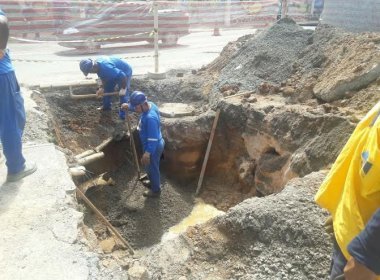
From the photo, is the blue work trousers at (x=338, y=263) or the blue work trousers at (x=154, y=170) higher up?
the blue work trousers at (x=338, y=263)

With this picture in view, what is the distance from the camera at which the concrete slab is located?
8.67 feet

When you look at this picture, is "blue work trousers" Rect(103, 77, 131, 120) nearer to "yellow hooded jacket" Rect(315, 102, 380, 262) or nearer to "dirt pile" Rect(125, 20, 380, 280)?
"dirt pile" Rect(125, 20, 380, 280)

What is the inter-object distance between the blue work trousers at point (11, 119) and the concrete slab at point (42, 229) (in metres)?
0.28

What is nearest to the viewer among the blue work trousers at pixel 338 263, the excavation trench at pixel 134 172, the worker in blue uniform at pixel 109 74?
the blue work trousers at pixel 338 263

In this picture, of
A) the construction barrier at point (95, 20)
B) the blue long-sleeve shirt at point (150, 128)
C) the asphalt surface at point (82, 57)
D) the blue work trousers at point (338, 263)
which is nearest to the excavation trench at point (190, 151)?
the blue long-sleeve shirt at point (150, 128)

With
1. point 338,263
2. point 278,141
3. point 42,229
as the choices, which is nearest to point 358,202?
point 338,263

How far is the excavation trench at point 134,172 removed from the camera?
568 centimetres

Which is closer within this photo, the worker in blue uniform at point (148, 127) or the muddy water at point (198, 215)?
the worker in blue uniform at point (148, 127)

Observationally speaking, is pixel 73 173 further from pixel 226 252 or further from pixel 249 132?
pixel 249 132

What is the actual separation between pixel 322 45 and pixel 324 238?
5.28 meters

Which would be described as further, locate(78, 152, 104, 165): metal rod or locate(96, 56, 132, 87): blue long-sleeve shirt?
locate(96, 56, 132, 87): blue long-sleeve shirt

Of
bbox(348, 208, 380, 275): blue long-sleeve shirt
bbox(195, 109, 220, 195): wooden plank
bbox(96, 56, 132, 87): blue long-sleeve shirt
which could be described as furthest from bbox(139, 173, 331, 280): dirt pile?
bbox(96, 56, 132, 87): blue long-sleeve shirt

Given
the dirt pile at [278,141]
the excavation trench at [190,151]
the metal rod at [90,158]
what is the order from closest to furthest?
the dirt pile at [278,141] < the excavation trench at [190,151] < the metal rod at [90,158]

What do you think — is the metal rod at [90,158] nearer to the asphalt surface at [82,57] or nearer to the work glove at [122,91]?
the work glove at [122,91]
